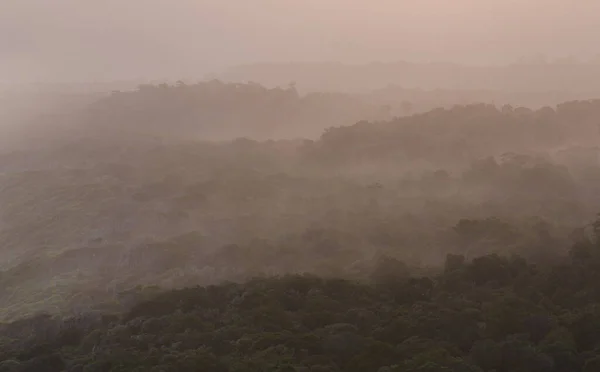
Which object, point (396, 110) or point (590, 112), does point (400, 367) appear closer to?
point (590, 112)

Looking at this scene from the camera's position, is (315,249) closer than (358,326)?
No

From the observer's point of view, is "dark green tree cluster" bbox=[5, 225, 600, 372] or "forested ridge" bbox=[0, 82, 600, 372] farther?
"forested ridge" bbox=[0, 82, 600, 372]

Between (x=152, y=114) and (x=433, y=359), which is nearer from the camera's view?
Answer: (x=433, y=359)

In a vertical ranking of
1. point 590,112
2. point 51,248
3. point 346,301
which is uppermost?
point 590,112

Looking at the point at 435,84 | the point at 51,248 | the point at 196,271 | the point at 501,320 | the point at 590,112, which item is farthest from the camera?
the point at 435,84

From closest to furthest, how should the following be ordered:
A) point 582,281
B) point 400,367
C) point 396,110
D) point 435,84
A: point 400,367 < point 582,281 < point 396,110 < point 435,84

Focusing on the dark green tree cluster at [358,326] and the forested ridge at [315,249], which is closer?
the dark green tree cluster at [358,326]

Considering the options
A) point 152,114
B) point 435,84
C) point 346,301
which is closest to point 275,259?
point 346,301

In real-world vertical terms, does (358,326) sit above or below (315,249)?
above
